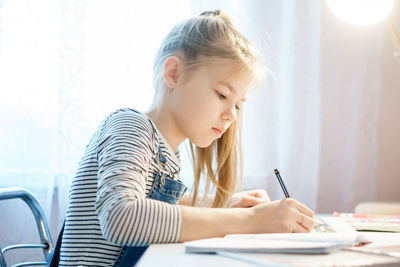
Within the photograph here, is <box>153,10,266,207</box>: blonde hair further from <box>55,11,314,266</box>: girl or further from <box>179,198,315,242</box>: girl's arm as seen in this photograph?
<box>179,198,315,242</box>: girl's arm

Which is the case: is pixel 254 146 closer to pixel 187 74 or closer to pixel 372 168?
pixel 372 168

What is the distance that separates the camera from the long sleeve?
0.61 metres

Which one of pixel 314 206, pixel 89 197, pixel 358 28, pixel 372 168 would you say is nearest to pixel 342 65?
pixel 358 28

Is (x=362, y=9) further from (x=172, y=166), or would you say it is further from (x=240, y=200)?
(x=172, y=166)

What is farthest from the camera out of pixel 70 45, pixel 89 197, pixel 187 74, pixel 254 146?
pixel 254 146

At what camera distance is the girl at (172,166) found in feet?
2.06

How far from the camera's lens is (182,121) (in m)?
0.93

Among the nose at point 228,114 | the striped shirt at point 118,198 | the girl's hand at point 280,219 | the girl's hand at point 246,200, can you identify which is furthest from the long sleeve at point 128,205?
the girl's hand at point 246,200

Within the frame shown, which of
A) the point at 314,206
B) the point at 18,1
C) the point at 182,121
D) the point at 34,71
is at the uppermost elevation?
the point at 18,1

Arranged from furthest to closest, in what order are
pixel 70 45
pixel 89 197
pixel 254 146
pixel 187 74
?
pixel 254 146
pixel 70 45
pixel 187 74
pixel 89 197

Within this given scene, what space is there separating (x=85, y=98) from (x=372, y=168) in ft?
3.26

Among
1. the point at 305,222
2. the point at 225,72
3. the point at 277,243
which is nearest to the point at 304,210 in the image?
the point at 305,222

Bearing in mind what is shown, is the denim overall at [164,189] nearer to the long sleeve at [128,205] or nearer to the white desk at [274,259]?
the long sleeve at [128,205]

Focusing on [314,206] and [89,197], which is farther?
[314,206]
